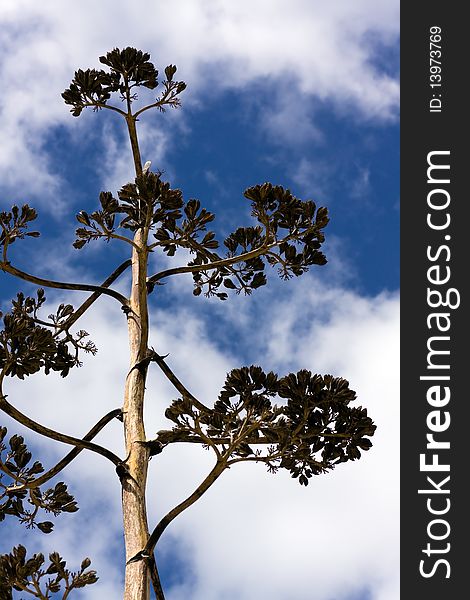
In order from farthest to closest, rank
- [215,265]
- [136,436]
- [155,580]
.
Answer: [215,265] < [136,436] < [155,580]

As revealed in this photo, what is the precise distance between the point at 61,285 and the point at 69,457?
67.7 inches

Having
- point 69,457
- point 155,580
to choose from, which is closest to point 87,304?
point 69,457

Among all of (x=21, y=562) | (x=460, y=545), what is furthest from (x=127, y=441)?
(x=460, y=545)

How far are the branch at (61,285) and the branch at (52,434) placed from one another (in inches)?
54.4

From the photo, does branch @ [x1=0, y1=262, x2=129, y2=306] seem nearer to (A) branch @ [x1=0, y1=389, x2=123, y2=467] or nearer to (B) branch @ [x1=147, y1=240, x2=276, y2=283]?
(B) branch @ [x1=147, y1=240, x2=276, y2=283]

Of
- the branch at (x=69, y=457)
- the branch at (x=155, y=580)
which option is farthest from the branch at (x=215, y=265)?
the branch at (x=155, y=580)

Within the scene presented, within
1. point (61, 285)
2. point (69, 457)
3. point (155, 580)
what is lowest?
point (155, 580)

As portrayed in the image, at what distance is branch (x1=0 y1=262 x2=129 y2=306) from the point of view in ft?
29.8

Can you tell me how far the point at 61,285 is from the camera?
31.0ft

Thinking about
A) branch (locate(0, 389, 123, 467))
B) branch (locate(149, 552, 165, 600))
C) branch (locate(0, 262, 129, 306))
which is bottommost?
branch (locate(149, 552, 165, 600))

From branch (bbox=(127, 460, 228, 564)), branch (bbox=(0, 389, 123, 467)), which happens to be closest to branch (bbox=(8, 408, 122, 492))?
branch (bbox=(0, 389, 123, 467))

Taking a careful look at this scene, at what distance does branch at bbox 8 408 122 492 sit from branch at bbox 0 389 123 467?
0.51ft

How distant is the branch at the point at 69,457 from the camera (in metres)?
8.29

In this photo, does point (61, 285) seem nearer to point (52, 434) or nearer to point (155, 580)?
point (52, 434)
